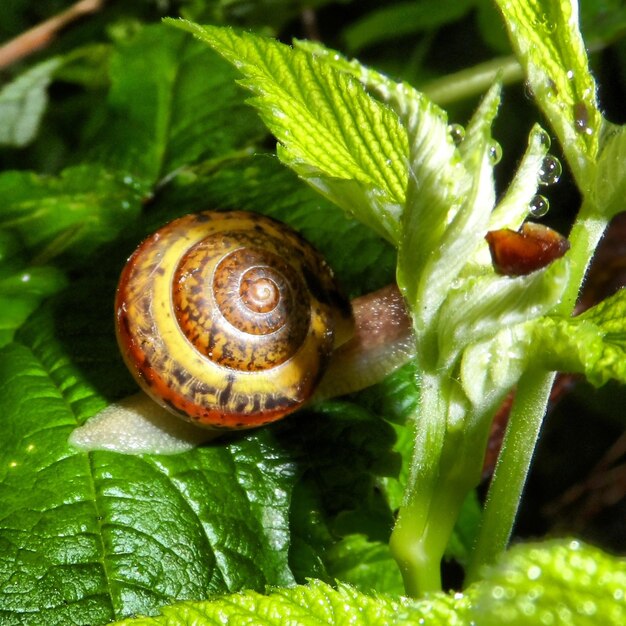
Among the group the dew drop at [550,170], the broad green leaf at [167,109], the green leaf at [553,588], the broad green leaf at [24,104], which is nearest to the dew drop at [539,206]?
the dew drop at [550,170]

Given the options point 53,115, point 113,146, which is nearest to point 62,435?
point 113,146

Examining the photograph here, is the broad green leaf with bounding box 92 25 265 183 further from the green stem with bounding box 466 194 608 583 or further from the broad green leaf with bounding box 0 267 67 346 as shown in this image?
the green stem with bounding box 466 194 608 583

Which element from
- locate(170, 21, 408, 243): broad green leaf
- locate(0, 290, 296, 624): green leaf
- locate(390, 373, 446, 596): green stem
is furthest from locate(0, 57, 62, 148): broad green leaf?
locate(390, 373, 446, 596): green stem

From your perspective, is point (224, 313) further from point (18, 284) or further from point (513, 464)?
point (513, 464)

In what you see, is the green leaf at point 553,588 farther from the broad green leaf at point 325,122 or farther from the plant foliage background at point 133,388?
the broad green leaf at point 325,122

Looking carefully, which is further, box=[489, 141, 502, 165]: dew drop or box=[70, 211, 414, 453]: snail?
box=[70, 211, 414, 453]: snail

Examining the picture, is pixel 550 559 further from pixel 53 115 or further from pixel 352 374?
pixel 53 115
